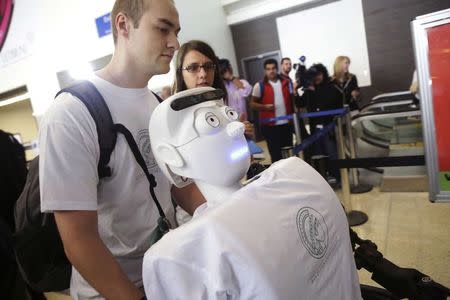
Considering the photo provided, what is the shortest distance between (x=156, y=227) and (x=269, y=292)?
0.52 metres

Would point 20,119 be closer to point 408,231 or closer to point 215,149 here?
point 408,231

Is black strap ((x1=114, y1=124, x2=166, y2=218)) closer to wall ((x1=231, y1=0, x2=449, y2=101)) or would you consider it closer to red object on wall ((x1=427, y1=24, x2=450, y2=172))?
red object on wall ((x1=427, y1=24, x2=450, y2=172))

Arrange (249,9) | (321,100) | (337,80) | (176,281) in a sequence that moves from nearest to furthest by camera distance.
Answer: (176,281)
(321,100)
(337,80)
(249,9)

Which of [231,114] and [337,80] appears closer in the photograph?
[231,114]

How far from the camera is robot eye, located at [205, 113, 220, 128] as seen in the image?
85 centimetres

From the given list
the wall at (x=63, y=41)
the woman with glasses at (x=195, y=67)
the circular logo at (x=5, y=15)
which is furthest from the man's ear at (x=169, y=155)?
the circular logo at (x=5, y=15)

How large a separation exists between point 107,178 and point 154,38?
0.45 metres

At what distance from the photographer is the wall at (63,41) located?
5363 mm

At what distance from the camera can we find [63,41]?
5.73 meters

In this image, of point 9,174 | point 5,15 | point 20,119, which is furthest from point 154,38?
point 20,119

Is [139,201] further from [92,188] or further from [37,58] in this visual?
[37,58]

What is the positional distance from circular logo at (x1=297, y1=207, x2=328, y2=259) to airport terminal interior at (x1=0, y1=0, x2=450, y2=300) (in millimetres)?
421

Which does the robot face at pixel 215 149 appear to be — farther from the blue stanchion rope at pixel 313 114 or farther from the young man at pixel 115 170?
the blue stanchion rope at pixel 313 114

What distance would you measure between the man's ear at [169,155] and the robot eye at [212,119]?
0.12 metres
